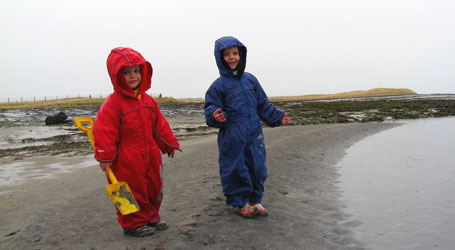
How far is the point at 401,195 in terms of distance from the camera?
16.7 feet

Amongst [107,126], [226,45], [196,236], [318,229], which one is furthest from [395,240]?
[107,126]

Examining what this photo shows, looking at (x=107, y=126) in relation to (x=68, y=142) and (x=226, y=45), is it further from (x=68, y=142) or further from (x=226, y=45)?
(x=68, y=142)

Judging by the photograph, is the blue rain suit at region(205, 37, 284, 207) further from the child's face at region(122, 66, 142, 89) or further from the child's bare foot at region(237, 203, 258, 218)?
the child's face at region(122, 66, 142, 89)

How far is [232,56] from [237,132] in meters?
0.89

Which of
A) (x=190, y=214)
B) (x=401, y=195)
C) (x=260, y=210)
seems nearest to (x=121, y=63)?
(x=190, y=214)

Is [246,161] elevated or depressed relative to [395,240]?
elevated

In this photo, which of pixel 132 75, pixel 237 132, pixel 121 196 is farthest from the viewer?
pixel 237 132

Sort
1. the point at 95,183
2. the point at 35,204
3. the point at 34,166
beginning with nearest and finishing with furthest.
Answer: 1. the point at 35,204
2. the point at 95,183
3. the point at 34,166

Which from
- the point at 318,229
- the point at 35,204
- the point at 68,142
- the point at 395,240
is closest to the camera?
the point at 395,240

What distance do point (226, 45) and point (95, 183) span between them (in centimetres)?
375

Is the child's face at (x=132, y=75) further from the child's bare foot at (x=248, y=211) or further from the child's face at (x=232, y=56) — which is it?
the child's bare foot at (x=248, y=211)

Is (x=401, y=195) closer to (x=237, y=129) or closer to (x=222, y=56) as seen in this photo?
(x=237, y=129)

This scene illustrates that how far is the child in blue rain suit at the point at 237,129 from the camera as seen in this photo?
3.96m

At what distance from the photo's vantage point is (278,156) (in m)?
8.33
